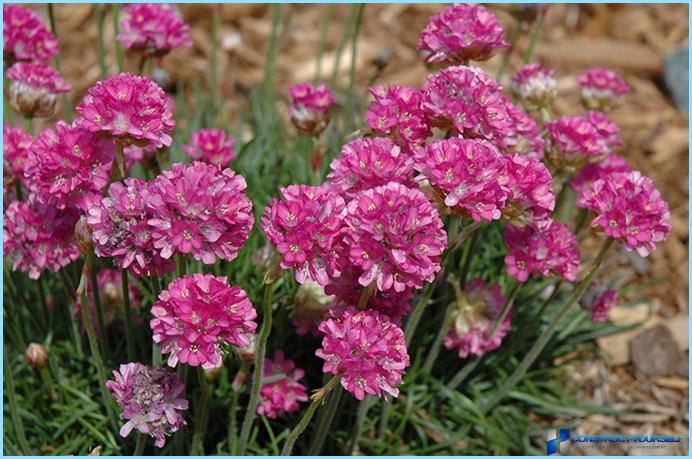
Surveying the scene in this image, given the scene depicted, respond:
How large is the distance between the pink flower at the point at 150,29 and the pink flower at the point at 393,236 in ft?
4.72

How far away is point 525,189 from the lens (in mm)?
1792

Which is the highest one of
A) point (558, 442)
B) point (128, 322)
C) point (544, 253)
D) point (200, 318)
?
point (200, 318)

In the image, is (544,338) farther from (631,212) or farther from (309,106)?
(309,106)

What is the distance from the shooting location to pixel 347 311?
1.68 m

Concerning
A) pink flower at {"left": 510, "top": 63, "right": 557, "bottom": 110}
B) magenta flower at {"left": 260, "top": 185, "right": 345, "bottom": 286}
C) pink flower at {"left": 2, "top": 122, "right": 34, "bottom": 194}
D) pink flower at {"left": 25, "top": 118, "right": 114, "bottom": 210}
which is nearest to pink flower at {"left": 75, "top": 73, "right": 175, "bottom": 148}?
pink flower at {"left": 25, "top": 118, "right": 114, "bottom": 210}

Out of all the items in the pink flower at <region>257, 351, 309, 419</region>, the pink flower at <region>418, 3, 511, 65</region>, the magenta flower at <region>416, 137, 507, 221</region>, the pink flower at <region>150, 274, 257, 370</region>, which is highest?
the pink flower at <region>418, 3, 511, 65</region>

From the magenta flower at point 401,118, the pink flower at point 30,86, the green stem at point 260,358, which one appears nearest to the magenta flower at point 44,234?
the pink flower at point 30,86

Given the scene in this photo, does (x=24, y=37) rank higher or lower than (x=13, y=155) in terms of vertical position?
higher

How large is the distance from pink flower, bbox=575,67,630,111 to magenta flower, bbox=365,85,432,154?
1373 millimetres

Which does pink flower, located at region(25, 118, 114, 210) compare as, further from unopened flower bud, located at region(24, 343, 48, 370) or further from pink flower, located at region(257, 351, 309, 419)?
pink flower, located at region(257, 351, 309, 419)

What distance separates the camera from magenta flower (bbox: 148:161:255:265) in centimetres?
157

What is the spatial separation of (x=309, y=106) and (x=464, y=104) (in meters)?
0.77

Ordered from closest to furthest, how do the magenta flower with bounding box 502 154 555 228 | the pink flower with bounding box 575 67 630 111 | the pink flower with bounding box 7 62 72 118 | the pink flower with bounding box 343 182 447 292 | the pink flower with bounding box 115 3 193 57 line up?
1. the pink flower with bounding box 343 182 447 292
2. the magenta flower with bounding box 502 154 555 228
3. the pink flower with bounding box 7 62 72 118
4. the pink flower with bounding box 115 3 193 57
5. the pink flower with bounding box 575 67 630 111

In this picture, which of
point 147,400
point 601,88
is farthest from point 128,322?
point 601,88
